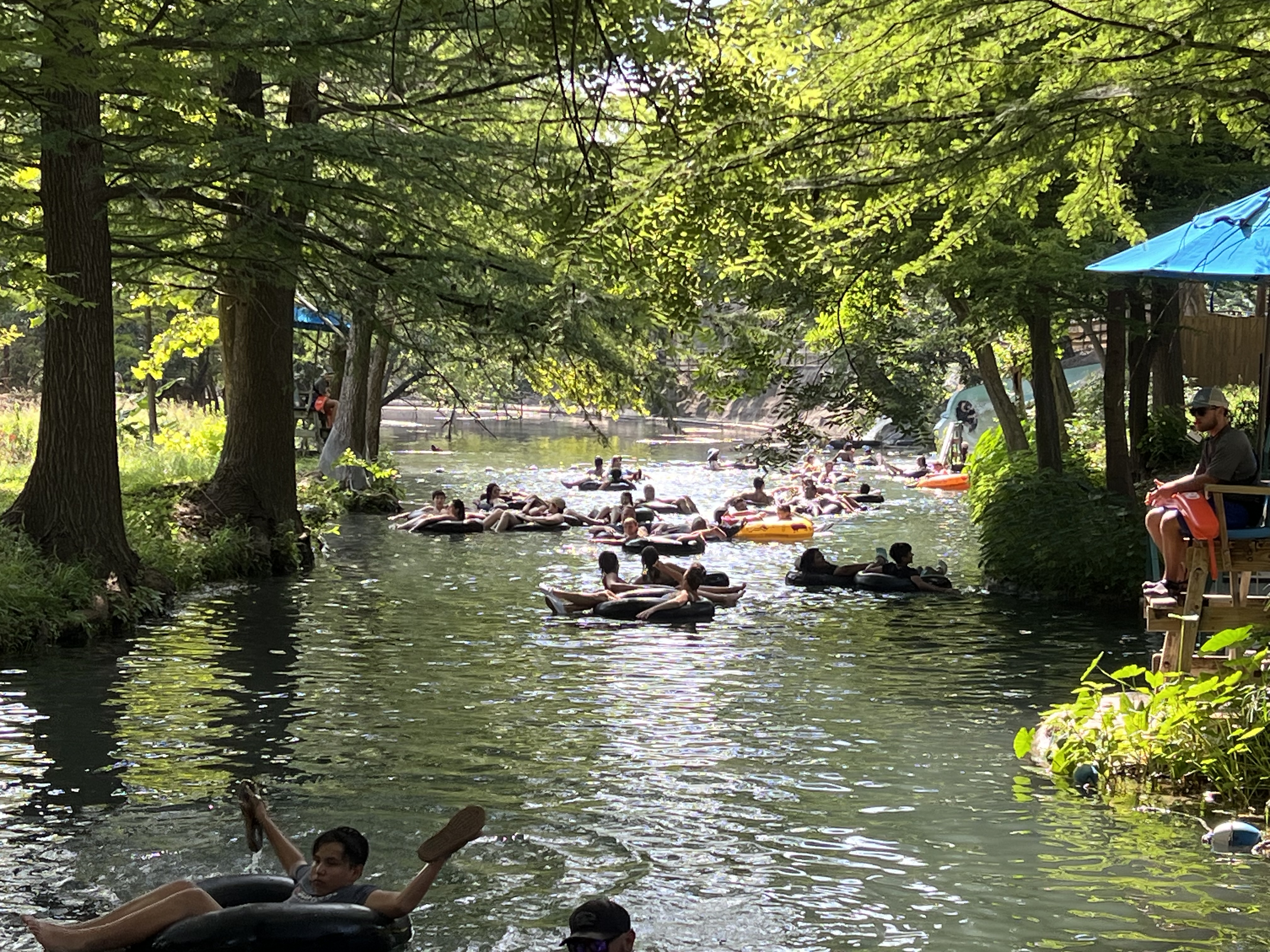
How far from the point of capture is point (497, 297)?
20.2 meters

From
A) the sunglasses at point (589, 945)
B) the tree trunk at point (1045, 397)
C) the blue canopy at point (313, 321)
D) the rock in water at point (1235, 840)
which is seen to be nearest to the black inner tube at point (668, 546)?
the blue canopy at point (313, 321)

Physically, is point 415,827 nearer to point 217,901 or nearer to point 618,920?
point 217,901

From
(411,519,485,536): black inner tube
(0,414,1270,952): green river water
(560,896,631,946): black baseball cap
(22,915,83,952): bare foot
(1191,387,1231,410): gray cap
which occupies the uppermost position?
(1191,387,1231,410): gray cap

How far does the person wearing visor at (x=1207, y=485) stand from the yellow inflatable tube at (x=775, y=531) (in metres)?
19.1

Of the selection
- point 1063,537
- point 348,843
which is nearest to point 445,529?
point 1063,537

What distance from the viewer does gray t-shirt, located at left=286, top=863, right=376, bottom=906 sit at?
7.23 metres

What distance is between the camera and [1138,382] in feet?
73.6

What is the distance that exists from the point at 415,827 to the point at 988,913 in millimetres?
3581

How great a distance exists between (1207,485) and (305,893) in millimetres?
6209

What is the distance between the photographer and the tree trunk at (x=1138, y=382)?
21516 mm

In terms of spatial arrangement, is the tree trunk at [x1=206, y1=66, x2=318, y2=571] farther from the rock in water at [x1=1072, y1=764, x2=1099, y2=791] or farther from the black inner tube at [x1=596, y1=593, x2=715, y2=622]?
the rock in water at [x1=1072, y1=764, x2=1099, y2=791]

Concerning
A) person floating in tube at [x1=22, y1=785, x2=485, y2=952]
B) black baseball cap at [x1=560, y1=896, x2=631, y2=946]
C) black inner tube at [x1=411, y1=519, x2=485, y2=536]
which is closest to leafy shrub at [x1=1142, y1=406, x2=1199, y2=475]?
black inner tube at [x1=411, y1=519, x2=485, y2=536]

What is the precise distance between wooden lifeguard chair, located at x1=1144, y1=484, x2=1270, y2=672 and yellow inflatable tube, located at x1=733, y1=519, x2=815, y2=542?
19020mm

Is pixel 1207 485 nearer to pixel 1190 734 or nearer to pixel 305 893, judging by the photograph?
pixel 1190 734
